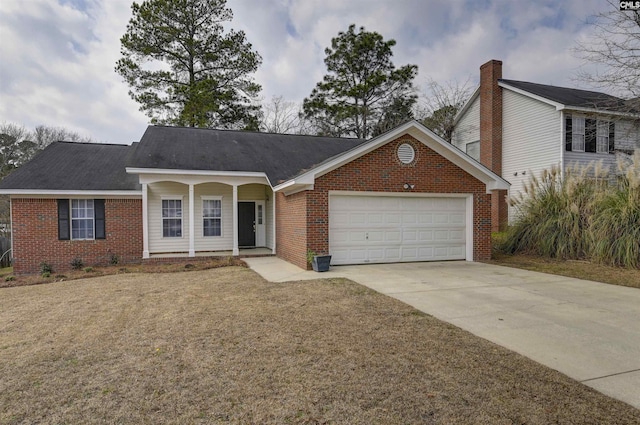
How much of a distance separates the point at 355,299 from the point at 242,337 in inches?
100

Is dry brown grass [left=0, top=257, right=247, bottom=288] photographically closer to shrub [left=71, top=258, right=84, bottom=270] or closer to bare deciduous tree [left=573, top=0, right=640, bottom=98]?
shrub [left=71, top=258, right=84, bottom=270]

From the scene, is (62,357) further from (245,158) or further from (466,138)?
(466,138)

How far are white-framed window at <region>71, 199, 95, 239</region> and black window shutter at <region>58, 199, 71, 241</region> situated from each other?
5.6 inches

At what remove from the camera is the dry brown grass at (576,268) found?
8.81 metres

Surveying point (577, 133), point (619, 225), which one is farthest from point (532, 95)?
point (619, 225)

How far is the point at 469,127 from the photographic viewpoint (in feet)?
71.4

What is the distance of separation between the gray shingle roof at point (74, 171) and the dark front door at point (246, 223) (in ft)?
12.9

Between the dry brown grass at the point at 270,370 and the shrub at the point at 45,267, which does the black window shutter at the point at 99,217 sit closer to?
the shrub at the point at 45,267

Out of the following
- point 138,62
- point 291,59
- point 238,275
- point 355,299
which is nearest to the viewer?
point 355,299

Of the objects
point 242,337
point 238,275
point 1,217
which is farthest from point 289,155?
point 1,217

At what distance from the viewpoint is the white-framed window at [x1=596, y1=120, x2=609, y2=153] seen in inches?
683

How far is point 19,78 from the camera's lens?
17.7 m

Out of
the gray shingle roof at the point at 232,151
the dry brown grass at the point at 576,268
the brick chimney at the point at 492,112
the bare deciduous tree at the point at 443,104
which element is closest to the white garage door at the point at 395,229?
the dry brown grass at the point at 576,268

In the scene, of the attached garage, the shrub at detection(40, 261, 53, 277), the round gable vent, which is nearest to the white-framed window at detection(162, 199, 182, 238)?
the shrub at detection(40, 261, 53, 277)
